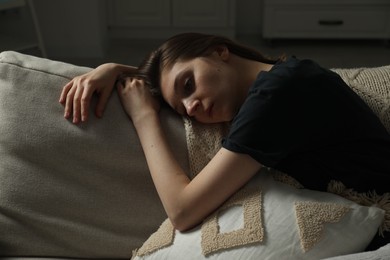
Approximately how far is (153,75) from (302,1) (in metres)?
2.64

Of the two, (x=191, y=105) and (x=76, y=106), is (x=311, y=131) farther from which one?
(x=76, y=106)

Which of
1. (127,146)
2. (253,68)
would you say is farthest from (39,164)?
(253,68)

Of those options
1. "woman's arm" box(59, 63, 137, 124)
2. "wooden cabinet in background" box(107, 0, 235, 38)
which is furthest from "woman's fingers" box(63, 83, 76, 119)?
"wooden cabinet in background" box(107, 0, 235, 38)

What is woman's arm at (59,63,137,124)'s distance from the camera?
3.26ft

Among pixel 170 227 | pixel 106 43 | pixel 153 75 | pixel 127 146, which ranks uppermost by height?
pixel 153 75

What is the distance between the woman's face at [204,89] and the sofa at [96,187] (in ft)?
0.15

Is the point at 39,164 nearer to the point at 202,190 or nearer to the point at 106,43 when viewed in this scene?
the point at 202,190

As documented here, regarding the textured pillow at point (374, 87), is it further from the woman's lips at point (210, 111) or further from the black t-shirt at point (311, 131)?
the woman's lips at point (210, 111)

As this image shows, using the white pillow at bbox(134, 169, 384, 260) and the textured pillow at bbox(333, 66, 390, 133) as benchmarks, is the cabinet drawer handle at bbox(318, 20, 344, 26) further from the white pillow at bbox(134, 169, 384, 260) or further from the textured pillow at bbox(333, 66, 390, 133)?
the white pillow at bbox(134, 169, 384, 260)

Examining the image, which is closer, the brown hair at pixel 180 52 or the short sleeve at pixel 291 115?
the short sleeve at pixel 291 115

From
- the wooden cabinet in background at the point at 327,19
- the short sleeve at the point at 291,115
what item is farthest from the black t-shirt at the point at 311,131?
the wooden cabinet in background at the point at 327,19

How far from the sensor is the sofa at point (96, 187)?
2.94 feet

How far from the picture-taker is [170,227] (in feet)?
3.10

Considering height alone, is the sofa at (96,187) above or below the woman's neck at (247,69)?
below
